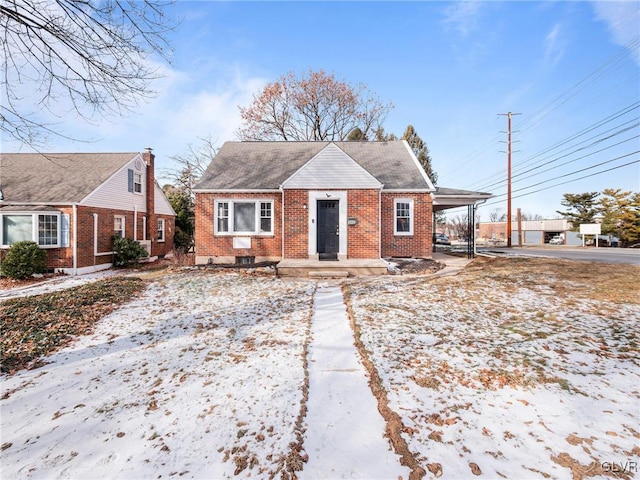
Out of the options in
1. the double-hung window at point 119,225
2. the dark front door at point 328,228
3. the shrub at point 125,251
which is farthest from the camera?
the double-hung window at point 119,225

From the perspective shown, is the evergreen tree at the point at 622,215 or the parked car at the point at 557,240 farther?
the parked car at the point at 557,240

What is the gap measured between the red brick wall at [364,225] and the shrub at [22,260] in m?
12.2

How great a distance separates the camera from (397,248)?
509 inches

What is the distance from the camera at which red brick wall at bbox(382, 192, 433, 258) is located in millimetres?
12766

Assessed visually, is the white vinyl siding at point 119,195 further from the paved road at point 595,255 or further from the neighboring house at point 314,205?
the paved road at point 595,255

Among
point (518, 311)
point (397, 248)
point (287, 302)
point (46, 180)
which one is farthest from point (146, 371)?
point (46, 180)

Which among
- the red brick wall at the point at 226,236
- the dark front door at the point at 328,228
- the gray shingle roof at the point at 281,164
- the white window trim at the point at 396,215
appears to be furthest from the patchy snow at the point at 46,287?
the white window trim at the point at 396,215

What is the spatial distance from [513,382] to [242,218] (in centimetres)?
1116

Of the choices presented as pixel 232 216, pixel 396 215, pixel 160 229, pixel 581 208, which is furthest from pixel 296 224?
pixel 581 208

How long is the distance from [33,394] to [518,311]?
25.7 ft

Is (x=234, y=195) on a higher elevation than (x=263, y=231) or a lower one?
higher

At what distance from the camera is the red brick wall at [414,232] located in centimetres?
1277

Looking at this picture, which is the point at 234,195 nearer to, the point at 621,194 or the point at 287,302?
the point at 287,302

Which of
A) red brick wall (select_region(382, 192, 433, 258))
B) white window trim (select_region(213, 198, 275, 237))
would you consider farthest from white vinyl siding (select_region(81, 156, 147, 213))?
red brick wall (select_region(382, 192, 433, 258))
